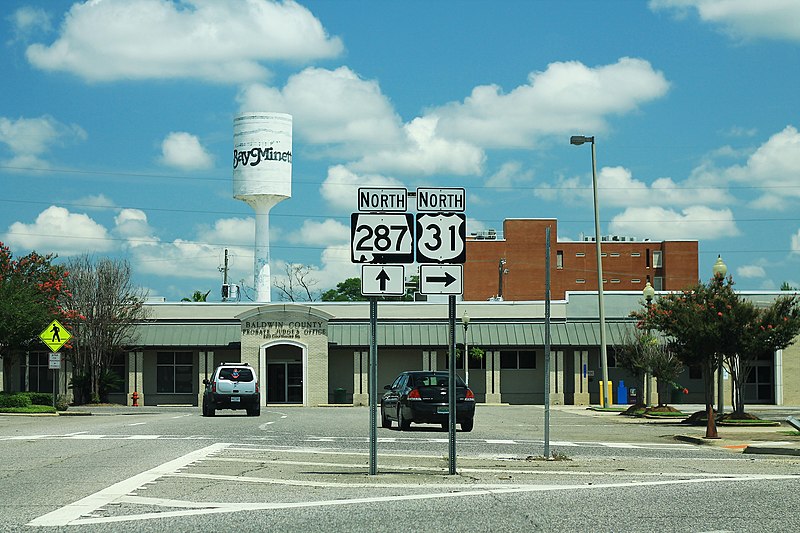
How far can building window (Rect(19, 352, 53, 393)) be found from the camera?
6185cm

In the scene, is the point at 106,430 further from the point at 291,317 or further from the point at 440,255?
the point at 291,317

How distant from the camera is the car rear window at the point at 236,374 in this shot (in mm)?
37656

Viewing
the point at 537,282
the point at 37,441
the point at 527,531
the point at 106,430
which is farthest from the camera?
the point at 537,282

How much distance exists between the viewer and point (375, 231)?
14.6 metres

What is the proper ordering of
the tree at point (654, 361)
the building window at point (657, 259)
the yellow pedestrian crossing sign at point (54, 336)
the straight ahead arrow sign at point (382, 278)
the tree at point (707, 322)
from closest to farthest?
the straight ahead arrow sign at point (382, 278) < the tree at point (707, 322) < the yellow pedestrian crossing sign at point (54, 336) < the tree at point (654, 361) < the building window at point (657, 259)

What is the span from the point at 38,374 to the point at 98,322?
18.8 feet

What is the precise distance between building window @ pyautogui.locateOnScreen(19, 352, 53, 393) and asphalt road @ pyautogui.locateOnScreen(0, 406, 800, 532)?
126ft

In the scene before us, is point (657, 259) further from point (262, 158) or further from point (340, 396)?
point (340, 396)

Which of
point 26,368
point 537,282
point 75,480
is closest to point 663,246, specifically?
point 537,282

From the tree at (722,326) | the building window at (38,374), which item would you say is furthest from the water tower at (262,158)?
the tree at (722,326)

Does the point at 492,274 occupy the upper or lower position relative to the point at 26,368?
upper

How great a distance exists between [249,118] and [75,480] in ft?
197

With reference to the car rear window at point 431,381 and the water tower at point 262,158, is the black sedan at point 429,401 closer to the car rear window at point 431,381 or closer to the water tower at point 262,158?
the car rear window at point 431,381

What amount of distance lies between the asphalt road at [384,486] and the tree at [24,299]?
59.7 ft
